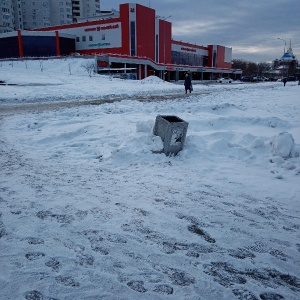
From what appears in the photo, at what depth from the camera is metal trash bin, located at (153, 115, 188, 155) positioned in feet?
19.0

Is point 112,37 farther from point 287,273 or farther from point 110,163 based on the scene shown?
point 287,273

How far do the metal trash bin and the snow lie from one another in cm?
16

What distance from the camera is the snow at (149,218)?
8.19 ft

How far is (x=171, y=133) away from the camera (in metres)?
5.80

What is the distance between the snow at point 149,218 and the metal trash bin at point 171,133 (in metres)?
0.16

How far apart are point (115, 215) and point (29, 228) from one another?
3.34ft

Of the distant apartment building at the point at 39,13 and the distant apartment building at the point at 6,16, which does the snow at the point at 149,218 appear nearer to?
the distant apartment building at the point at 6,16

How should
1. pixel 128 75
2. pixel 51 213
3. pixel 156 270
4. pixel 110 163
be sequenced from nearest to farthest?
pixel 156 270 → pixel 51 213 → pixel 110 163 → pixel 128 75

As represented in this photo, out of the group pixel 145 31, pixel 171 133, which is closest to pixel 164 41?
pixel 145 31

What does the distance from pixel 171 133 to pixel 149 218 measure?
2.54m

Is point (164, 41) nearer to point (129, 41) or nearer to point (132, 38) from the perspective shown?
point (132, 38)

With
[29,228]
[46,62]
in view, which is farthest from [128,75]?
[29,228]

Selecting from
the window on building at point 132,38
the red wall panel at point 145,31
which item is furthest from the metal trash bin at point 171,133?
the red wall panel at point 145,31

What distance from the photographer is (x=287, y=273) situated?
269 centimetres
